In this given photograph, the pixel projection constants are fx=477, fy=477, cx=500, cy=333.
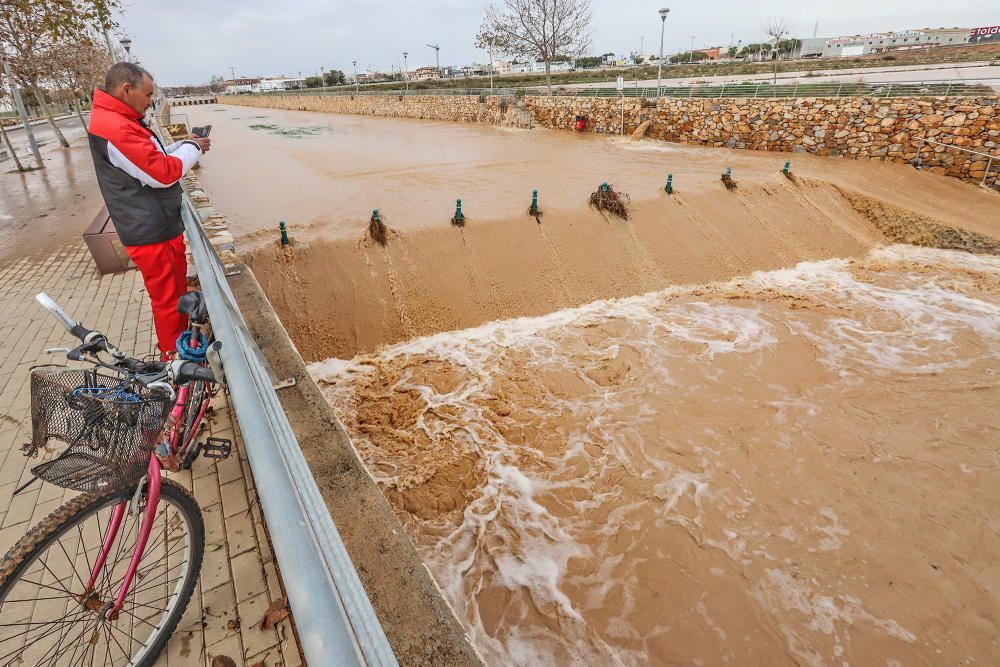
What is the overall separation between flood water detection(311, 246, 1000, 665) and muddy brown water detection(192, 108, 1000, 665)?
26mm

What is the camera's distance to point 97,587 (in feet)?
7.14

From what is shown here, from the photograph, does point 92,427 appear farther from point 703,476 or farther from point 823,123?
point 823,123

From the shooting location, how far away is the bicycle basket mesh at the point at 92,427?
178 cm

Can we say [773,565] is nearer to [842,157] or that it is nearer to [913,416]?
[913,416]

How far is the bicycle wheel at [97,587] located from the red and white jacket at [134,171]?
215 centimetres

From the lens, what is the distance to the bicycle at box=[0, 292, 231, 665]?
1.83m

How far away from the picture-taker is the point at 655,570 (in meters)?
4.24

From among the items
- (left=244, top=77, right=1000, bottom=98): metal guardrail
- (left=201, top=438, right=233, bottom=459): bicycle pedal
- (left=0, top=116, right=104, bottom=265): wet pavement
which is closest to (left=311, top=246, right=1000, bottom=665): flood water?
(left=201, top=438, right=233, bottom=459): bicycle pedal

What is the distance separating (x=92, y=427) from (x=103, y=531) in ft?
1.92

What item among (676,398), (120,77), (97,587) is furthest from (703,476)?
(120,77)

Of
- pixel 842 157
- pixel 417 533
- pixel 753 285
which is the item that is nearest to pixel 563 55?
pixel 842 157

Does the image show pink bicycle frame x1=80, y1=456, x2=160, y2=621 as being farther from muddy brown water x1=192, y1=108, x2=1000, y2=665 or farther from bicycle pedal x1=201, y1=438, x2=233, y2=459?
muddy brown water x1=192, y1=108, x2=1000, y2=665

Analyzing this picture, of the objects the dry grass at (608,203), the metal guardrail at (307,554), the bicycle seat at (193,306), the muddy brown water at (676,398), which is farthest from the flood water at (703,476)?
the metal guardrail at (307,554)

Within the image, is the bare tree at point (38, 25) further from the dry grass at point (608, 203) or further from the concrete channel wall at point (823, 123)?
the concrete channel wall at point (823, 123)
